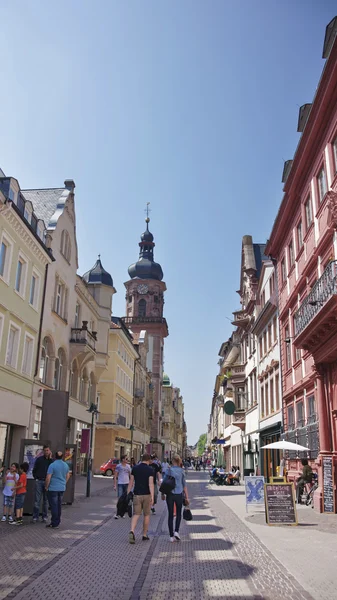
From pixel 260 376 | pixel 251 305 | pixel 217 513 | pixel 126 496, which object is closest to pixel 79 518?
pixel 126 496

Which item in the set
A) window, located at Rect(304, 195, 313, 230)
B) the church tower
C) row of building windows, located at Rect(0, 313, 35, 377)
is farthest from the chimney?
the church tower

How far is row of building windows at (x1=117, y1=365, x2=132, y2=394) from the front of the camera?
49.7m

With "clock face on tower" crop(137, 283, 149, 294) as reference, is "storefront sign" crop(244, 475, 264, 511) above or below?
below

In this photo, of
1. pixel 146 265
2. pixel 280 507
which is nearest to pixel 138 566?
pixel 280 507

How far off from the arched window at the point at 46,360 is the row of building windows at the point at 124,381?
19601mm

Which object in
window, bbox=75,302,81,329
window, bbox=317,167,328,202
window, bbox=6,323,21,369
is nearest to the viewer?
window, bbox=317,167,328,202

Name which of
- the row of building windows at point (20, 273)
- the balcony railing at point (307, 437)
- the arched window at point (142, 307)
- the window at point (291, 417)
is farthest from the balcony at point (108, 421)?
the arched window at point (142, 307)

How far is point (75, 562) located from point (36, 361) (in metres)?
19.0

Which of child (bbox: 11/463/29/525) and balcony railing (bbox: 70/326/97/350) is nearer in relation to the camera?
child (bbox: 11/463/29/525)

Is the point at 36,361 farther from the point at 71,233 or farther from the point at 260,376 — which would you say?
the point at 260,376

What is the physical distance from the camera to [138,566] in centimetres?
826

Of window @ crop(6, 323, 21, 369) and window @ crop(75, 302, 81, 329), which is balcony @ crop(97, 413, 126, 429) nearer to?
window @ crop(75, 302, 81, 329)

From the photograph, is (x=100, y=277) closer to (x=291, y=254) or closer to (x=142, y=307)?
(x=291, y=254)

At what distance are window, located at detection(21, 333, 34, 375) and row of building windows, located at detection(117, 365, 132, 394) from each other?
2286 cm
